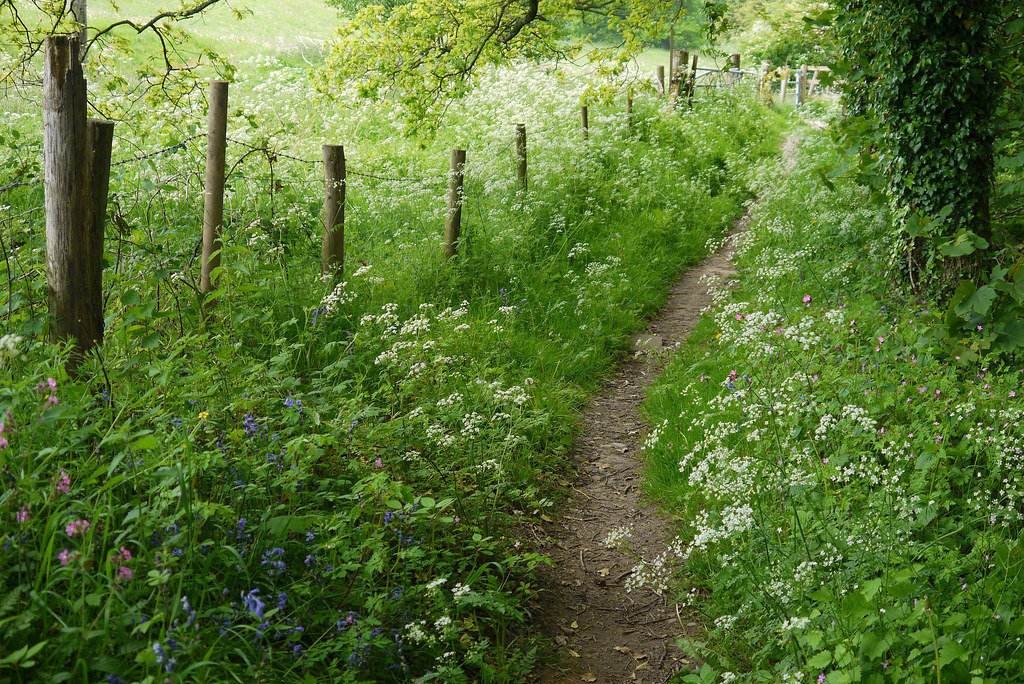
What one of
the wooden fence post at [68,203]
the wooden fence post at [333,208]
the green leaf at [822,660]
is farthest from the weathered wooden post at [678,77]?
the green leaf at [822,660]

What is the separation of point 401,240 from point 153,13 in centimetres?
2015

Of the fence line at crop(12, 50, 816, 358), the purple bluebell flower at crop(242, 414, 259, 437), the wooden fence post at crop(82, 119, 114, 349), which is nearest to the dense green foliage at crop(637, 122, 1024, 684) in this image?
the purple bluebell flower at crop(242, 414, 259, 437)

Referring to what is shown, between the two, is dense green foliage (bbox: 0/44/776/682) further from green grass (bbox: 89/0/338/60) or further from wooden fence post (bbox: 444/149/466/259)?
green grass (bbox: 89/0/338/60)

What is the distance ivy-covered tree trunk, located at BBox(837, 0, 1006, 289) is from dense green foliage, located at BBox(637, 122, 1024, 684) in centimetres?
67

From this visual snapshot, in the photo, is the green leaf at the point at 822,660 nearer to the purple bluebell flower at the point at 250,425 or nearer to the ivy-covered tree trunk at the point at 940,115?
the purple bluebell flower at the point at 250,425

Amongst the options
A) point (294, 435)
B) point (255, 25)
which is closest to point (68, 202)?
point (294, 435)

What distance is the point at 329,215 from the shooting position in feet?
22.3

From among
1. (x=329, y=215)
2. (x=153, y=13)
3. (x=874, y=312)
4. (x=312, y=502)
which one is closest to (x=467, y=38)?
(x=329, y=215)

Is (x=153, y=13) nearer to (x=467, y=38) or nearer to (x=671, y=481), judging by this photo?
(x=467, y=38)

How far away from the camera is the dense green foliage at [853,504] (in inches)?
121

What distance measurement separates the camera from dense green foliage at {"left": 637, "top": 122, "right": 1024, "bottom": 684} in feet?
10.1

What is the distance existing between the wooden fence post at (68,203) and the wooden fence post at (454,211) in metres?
3.98

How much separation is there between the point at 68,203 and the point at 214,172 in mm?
1855

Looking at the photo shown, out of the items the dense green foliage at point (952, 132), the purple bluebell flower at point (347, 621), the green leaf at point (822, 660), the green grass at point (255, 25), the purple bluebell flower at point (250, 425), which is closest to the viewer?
the green leaf at point (822, 660)
